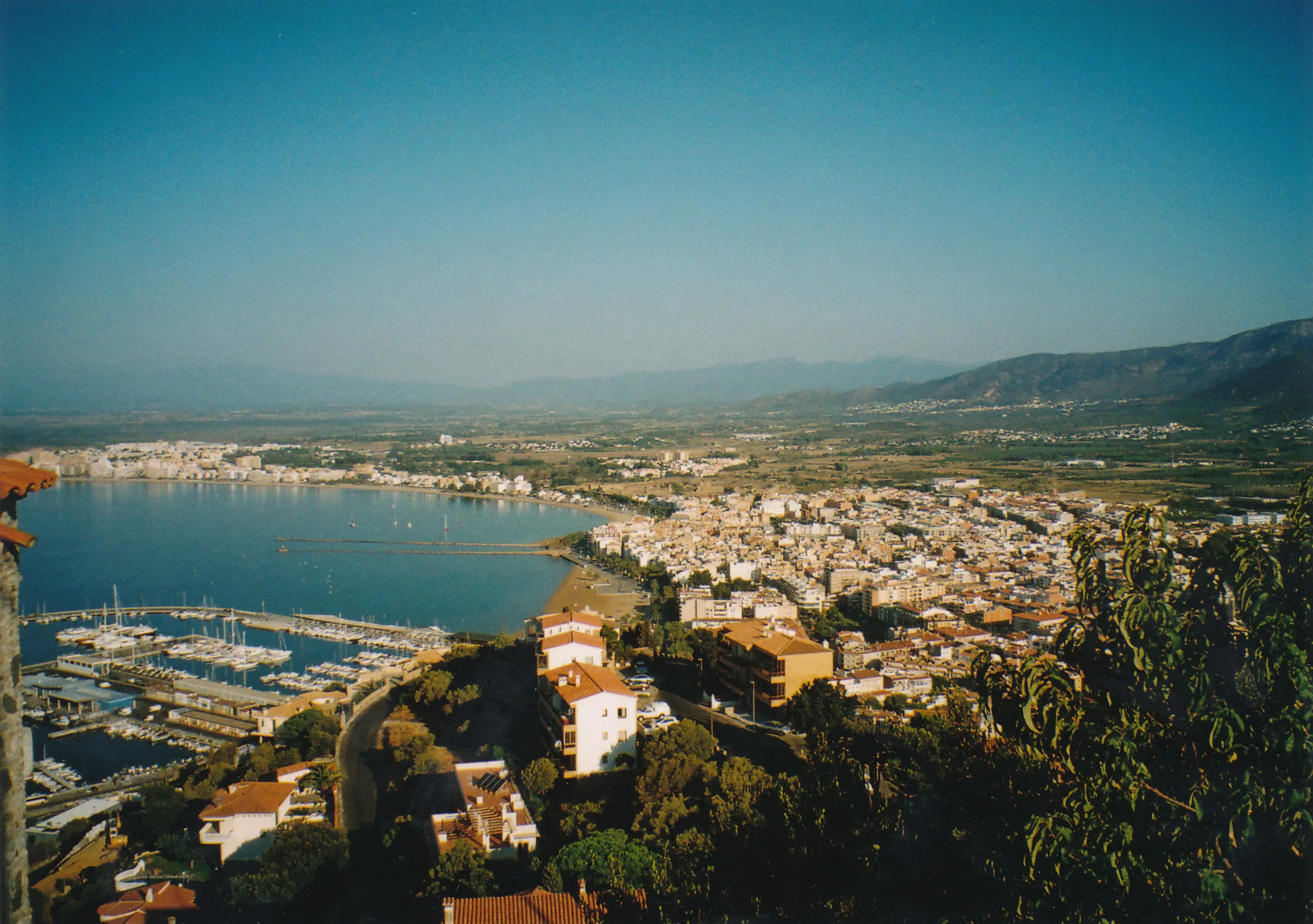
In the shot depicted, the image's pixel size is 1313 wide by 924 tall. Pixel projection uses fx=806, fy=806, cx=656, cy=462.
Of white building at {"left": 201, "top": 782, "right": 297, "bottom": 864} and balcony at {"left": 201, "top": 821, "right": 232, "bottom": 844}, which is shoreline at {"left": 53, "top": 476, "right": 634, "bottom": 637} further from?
balcony at {"left": 201, "top": 821, "right": 232, "bottom": 844}

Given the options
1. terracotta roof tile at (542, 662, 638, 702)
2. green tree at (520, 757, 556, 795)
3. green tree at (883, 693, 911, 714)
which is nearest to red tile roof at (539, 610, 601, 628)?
terracotta roof tile at (542, 662, 638, 702)

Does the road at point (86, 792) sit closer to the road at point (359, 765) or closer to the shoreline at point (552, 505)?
the road at point (359, 765)

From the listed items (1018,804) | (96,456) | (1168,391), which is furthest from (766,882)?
(96,456)

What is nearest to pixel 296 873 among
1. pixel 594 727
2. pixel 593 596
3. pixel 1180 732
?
pixel 594 727

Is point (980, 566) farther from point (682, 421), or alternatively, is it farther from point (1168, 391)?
point (682, 421)

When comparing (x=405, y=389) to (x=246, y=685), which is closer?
(x=246, y=685)

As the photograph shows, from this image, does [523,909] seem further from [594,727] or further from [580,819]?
[594,727]
